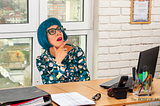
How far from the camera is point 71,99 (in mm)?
1425

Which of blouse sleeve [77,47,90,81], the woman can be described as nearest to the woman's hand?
the woman

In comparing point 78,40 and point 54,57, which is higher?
point 78,40

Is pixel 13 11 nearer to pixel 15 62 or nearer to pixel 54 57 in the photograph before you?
pixel 15 62

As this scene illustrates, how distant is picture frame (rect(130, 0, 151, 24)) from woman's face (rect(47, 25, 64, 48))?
1.01m

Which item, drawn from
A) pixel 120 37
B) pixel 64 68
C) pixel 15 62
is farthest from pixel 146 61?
pixel 15 62

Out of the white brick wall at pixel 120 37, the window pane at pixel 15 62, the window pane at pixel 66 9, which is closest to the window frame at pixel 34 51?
the window pane at pixel 15 62

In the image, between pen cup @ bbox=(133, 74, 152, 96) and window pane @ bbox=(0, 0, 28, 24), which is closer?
pen cup @ bbox=(133, 74, 152, 96)

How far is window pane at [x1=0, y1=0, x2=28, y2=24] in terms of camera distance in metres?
2.37

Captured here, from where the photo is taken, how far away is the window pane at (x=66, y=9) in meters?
2.56

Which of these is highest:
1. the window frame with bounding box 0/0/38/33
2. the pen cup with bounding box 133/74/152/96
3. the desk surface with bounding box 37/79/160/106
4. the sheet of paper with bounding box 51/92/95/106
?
the window frame with bounding box 0/0/38/33

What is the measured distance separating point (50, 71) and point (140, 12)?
1.34 m

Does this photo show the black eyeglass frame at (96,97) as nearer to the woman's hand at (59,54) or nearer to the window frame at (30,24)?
the woman's hand at (59,54)

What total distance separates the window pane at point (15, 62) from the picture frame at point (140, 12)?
1.21m

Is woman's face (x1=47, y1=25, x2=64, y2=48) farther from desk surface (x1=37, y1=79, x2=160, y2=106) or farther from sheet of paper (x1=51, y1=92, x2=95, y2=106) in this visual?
sheet of paper (x1=51, y1=92, x2=95, y2=106)
